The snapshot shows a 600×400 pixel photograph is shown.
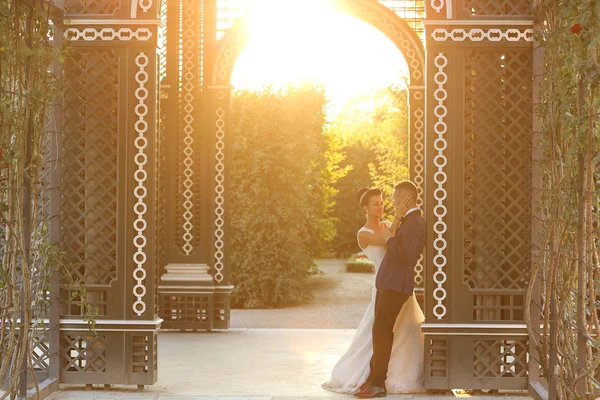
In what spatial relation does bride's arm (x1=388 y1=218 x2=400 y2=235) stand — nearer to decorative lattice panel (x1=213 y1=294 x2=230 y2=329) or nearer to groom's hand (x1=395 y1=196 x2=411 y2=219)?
groom's hand (x1=395 y1=196 x2=411 y2=219)

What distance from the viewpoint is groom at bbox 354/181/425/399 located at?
8.09 m

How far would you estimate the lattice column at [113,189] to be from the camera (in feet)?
27.0

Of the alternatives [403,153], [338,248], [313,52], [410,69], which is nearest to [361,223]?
[338,248]

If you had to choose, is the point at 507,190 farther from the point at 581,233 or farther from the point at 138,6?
the point at 138,6

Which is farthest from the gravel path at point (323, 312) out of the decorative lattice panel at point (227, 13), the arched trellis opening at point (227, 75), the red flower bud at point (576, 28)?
the red flower bud at point (576, 28)

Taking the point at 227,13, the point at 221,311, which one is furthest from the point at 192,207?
the point at 227,13

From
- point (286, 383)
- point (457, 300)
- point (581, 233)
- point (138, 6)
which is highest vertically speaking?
point (138, 6)

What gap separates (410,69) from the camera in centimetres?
1312

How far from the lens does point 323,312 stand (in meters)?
17.2

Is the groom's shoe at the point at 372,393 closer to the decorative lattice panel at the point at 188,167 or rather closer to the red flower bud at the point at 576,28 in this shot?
the red flower bud at the point at 576,28

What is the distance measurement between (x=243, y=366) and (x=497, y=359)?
2910mm

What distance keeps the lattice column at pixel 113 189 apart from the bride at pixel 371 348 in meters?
1.65

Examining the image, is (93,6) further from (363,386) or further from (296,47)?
(296,47)

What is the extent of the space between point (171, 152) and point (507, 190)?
612cm
